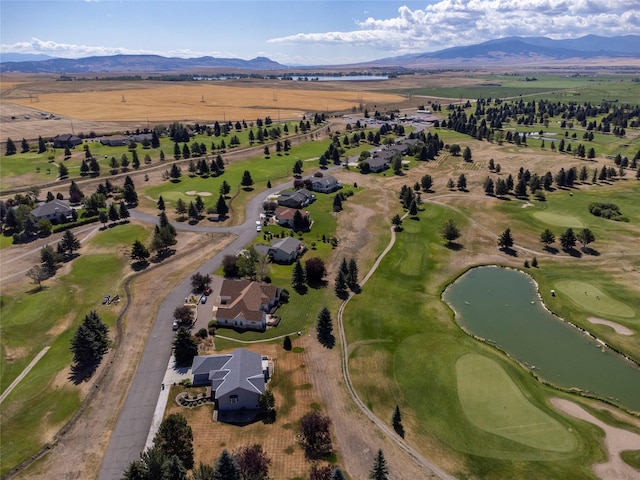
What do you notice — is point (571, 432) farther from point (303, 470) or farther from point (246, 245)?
point (246, 245)

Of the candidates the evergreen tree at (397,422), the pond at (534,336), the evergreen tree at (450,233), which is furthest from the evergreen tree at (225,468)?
the evergreen tree at (450,233)

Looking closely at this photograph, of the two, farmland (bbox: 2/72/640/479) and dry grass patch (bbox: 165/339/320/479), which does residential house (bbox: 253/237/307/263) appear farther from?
dry grass patch (bbox: 165/339/320/479)

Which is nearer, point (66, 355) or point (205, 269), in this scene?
point (66, 355)

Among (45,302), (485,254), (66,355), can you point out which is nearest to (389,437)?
(66,355)

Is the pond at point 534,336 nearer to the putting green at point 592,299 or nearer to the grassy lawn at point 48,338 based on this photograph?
Answer: the putting green at point 592,299

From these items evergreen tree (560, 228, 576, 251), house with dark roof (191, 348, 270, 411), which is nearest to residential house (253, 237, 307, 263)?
house with dark roof (191, 348, 270, 411)

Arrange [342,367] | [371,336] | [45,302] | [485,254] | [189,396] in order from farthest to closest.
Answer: [485,254], [45,302], [371,336], [342,367], [189,396]
